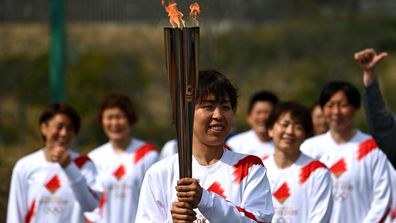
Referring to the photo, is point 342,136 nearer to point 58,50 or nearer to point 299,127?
point 299,127

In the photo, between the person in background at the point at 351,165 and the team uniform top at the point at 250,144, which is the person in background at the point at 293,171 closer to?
the person in background at the point at 351,165

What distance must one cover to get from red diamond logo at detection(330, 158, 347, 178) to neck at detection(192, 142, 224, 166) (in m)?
3.13

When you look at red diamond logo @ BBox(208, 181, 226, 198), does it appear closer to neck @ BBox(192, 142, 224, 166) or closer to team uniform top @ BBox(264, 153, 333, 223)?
neck @ BBox(192, 142, 224, 166)

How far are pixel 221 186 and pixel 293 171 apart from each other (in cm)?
230

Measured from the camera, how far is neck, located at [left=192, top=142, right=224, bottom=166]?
513 centimetres

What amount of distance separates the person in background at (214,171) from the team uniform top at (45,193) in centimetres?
272

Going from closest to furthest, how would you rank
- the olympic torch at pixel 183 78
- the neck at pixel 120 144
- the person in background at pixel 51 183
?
the olympic torch at pixel 183 78 < the person in background at pixel 51 183 < the neck at pixel 120 144

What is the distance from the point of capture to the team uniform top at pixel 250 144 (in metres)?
9.48

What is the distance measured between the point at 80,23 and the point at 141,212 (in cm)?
1045

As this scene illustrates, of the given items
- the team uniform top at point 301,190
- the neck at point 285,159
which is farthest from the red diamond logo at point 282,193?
the neck at point 285,159

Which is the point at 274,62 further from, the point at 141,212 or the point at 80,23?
the point at 141,212

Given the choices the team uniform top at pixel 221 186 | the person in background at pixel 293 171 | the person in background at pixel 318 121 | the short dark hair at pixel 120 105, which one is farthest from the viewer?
the person in background at pixel 318 121

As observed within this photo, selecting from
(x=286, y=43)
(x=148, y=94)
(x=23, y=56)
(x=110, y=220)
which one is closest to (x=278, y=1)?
(x=286, y=43)

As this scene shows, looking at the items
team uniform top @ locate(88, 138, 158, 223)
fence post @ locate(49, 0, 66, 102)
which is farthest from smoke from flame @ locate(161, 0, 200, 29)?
fence post @ locate(49, 0, 66, 102)
